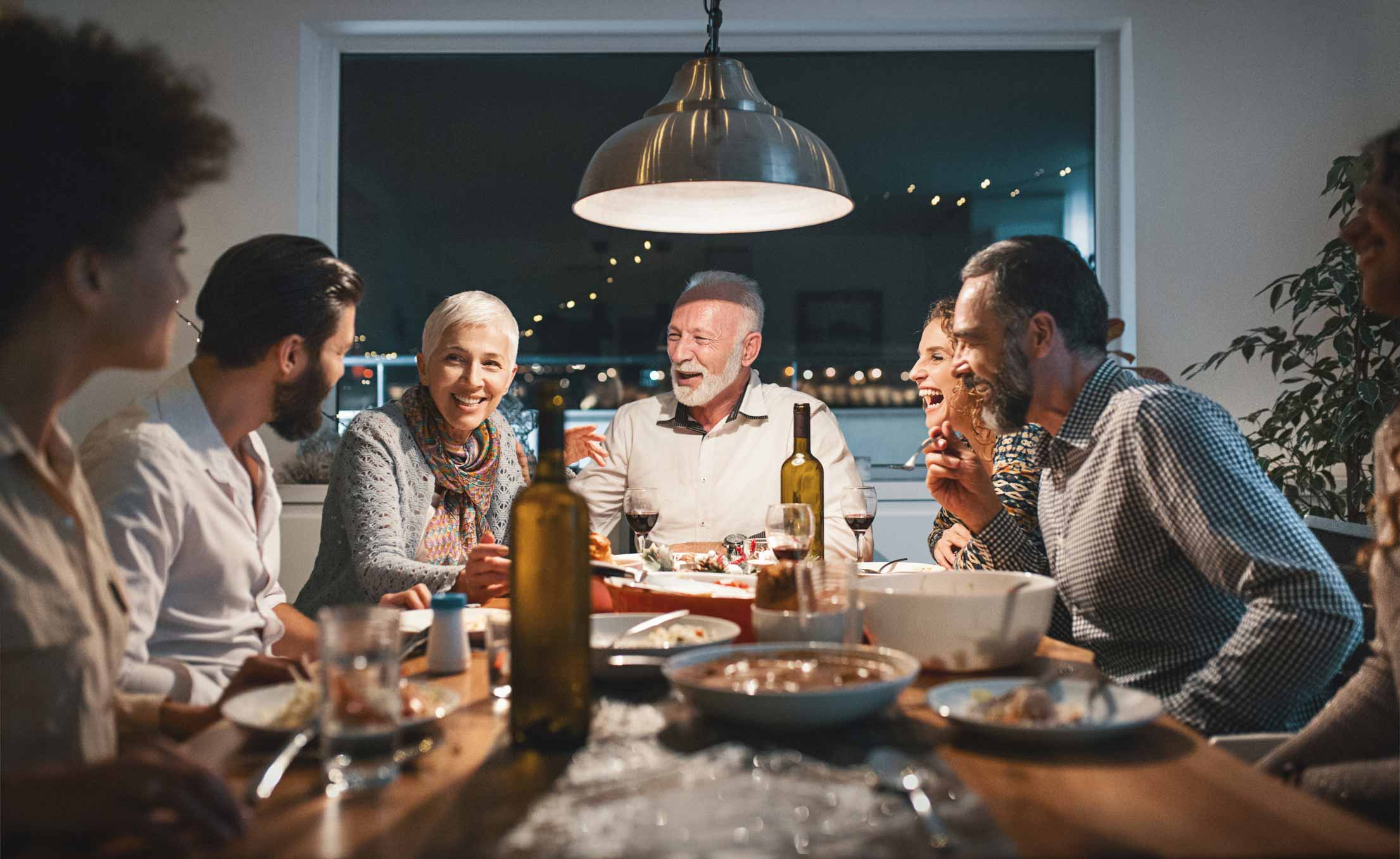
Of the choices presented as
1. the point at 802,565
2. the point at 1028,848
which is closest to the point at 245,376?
the point at 802,565

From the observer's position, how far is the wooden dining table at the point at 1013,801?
2.62 ft

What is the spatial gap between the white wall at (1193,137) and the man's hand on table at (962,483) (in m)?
2.15

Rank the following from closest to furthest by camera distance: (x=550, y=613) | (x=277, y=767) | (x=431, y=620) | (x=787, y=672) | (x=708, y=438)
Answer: (x=277, y=767) → (x=550, y=613) → (x=787, y=672) → (x=431, y=620) → (x=708, y=438)

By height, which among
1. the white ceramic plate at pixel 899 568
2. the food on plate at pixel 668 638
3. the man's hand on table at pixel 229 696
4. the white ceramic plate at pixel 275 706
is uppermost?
the food on plate at pixel 668 638

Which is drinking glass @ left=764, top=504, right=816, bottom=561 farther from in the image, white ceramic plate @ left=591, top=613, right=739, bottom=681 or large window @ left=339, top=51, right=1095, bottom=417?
large window @ left=339, top=51, right=1095, bottom=417

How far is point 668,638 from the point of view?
141 cm

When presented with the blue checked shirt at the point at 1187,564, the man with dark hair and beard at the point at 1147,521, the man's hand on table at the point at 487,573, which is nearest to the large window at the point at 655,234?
the man with dark hair and beard at the point at 1147,521

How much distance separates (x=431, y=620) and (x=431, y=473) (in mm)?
1161

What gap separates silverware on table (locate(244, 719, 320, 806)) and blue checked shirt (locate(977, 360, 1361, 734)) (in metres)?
1.15

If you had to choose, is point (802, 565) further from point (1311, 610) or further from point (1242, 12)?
point (1242, 12)

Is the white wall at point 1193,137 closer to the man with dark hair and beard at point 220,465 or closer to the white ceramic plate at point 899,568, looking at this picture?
the white ceramic plate at point 899,568

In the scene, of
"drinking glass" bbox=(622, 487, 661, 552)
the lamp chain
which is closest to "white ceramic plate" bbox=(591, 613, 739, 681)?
"drinking glass" bbox=(622, 487, 661, 552)

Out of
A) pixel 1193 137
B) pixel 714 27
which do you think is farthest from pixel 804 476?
pixel 1193 137

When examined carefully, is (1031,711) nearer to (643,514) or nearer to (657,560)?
(657,560)
